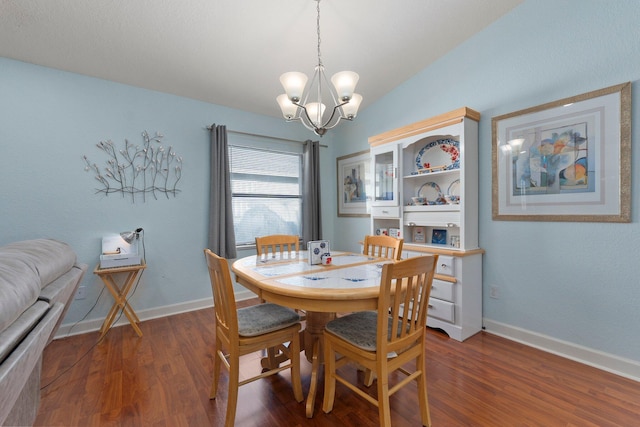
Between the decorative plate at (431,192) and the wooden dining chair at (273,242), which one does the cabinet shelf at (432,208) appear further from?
the wooden dining chair at (273,242)

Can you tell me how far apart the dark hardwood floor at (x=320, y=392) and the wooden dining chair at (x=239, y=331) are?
0.67ft

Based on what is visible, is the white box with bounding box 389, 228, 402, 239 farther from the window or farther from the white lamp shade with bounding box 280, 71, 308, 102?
the white lamp shade with bounding box 280, 71, 308, 102

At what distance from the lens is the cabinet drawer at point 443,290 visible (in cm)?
247

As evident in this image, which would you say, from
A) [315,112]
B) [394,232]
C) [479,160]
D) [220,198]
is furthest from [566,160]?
[220,198]

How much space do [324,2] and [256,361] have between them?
109 inches

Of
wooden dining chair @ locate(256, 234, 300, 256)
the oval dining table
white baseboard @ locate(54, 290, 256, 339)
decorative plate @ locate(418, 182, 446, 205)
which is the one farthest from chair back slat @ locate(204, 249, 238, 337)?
decorative plate @ locate(418, 182, 446, 205)

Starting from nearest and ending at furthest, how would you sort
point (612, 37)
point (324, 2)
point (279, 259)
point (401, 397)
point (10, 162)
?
point (401, 397) → point (612, 37) → point (324, 2) → point (279, 259) → point (10, 162)

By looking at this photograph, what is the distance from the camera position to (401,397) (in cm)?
170

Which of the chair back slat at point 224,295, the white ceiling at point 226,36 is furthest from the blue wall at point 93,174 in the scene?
the chair back slat at point 224,295

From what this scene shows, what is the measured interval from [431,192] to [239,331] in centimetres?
245

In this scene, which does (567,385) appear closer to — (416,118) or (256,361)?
(256,361)

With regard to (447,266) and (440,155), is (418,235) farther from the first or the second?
(440,155)

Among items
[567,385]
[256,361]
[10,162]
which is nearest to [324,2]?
[256,361]

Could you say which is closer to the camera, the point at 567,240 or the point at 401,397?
the point at 401,397
